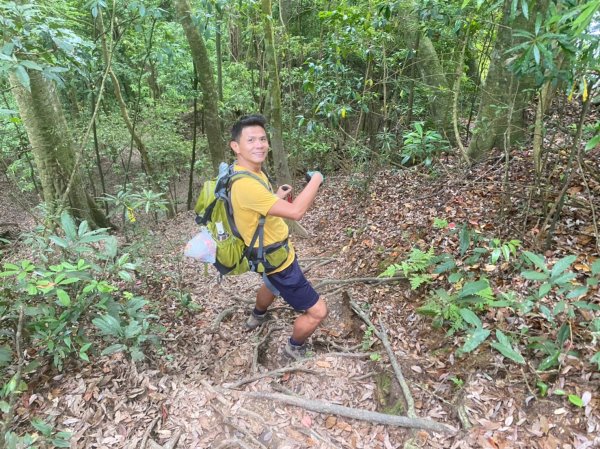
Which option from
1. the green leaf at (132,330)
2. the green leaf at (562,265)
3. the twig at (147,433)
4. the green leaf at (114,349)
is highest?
the green leaf at (562,265)

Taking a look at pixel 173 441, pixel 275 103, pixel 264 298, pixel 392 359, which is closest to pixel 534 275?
pixel 392 359

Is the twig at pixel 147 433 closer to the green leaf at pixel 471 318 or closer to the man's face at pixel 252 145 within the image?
the man's face at pixel 252 145

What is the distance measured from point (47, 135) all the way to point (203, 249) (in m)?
4.35

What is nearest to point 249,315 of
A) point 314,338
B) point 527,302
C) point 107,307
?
point 314,338

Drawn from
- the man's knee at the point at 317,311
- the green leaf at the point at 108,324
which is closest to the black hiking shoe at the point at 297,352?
the man's knee at the point at 317,311

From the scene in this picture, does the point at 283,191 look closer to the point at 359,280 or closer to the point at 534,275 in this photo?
the point at 359,280

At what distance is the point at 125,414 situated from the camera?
272 centimetres

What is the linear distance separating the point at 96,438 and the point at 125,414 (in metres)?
0.23

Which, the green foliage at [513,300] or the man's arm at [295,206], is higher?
the man's arm at [295,206]

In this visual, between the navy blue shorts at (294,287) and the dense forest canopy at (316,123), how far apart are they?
3.62ft

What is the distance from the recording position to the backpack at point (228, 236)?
10.6ft

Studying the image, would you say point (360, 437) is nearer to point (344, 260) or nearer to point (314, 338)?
point (314, 338)

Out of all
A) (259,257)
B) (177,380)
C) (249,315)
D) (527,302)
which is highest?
(259,257)

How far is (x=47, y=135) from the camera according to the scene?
601cm
